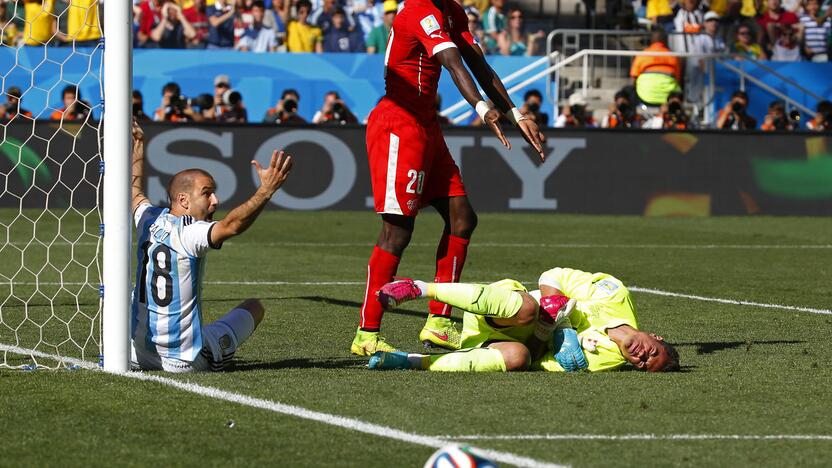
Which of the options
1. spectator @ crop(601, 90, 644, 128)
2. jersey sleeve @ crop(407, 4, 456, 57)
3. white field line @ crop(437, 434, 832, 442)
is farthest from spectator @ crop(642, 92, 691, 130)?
white field line @ crop(437, 434, 832, 442)

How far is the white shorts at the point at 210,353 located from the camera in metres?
6.70

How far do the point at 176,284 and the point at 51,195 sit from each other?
13.9m

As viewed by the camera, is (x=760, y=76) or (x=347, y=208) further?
(x=760, y=76)

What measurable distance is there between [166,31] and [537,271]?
40.2 ft

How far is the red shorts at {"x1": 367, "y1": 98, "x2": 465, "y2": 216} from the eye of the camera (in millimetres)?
7766

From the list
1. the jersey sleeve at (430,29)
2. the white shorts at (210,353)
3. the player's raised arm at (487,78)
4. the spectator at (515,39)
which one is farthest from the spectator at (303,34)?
the white shorts at (210,353)

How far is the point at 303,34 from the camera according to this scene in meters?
23.9

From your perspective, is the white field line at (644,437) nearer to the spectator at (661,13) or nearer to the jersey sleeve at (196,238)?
the jersey sleeve at (196,238)

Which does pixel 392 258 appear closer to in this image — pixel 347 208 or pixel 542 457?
pixel 542 457

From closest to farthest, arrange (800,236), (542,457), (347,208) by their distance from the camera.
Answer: (542,457) → (800,236) → (347,208)

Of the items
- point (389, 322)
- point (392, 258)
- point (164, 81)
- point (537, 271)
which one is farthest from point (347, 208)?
point (392, 258)

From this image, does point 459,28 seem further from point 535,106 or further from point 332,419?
point 535,106

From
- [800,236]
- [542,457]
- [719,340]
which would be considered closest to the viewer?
[542,457]

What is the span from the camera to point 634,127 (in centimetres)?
2109
